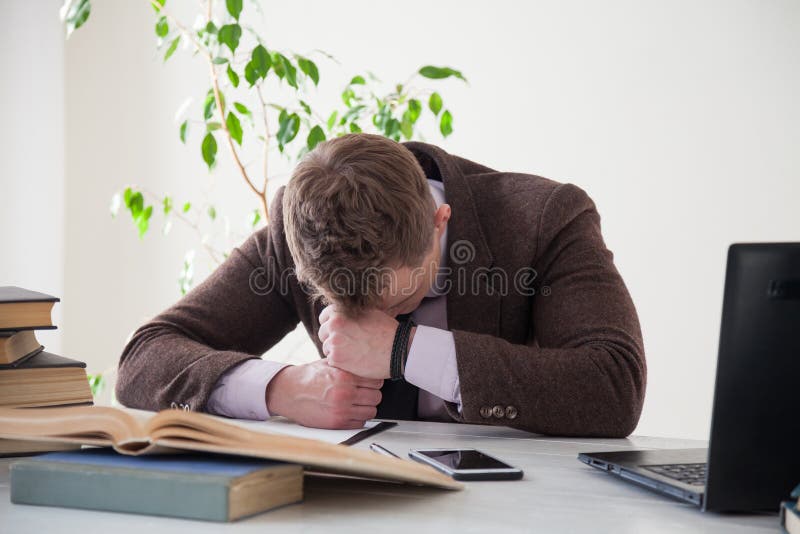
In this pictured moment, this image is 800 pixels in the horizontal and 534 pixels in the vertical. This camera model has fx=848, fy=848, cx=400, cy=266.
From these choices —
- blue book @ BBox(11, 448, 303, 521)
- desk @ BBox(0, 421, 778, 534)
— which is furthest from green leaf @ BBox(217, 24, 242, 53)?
blue book @ BBox(11, 448, 303, 521)

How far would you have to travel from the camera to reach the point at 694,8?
259 centimetres

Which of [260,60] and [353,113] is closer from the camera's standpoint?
[260,60]

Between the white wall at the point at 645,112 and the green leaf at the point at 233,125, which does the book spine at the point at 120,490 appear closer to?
the green leaf at the point at 233,125

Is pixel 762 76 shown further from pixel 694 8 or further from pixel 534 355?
pixel 534 355

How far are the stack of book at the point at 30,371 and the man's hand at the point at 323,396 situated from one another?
0.32 meters

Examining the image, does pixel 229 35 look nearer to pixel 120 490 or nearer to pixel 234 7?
pixel 234 7

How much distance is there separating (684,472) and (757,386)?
0.62ft

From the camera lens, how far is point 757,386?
72 cm

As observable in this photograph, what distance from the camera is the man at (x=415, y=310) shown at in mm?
1240

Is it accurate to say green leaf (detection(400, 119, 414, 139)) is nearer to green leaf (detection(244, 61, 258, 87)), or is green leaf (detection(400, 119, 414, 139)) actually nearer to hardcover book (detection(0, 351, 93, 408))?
green leaf (detection(244, 61, 258, 87))

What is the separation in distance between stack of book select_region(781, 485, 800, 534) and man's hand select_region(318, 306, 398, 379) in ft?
2.20

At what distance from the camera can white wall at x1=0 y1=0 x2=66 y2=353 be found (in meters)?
2.76

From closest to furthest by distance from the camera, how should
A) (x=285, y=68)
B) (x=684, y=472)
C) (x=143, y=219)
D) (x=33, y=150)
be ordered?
1. (x=684, y=472)
2. (x=285, y=68)
3. (x=143, y=219)
4. (x=33, y=150)

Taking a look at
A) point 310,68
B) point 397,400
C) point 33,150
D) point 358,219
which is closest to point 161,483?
point 358,219
